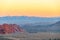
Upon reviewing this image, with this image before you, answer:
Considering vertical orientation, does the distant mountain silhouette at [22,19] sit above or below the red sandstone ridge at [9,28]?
above

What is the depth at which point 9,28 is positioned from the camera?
131 centimetres

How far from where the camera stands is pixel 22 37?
1291 millimetres

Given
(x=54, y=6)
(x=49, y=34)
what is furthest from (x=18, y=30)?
(x=54, y=6)

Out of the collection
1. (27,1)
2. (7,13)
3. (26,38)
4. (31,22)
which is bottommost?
(26,38)

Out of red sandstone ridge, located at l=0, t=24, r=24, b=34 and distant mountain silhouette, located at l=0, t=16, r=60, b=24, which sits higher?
distant mountain silhouette, located at l=0, t=16, r=60, b=24

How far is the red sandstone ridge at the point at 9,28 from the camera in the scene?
1304mm

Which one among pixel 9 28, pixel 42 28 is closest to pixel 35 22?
pixel 42 28

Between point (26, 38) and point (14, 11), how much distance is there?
0.32 m

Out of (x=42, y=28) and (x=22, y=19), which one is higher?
(x=22, y=19)

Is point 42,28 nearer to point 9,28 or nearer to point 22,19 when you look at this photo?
point 22,19

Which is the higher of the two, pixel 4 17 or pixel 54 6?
pixel 54 6

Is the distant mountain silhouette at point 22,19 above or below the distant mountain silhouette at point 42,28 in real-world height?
above

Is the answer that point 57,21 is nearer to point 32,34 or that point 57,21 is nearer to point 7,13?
point 32,34

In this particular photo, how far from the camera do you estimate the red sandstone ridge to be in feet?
4.28
